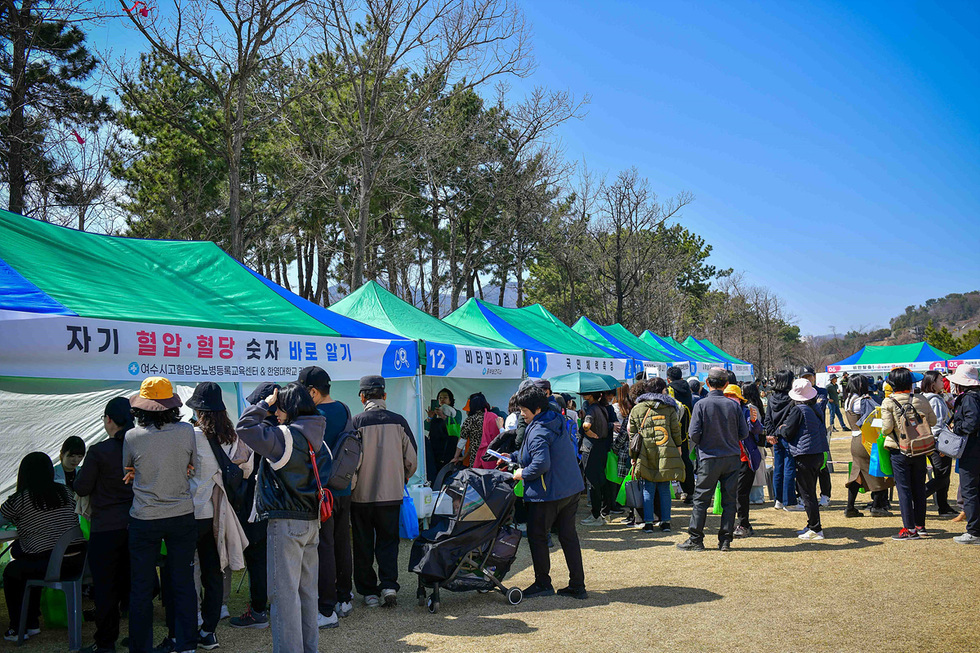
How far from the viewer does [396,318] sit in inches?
379

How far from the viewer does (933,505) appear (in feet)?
29.2

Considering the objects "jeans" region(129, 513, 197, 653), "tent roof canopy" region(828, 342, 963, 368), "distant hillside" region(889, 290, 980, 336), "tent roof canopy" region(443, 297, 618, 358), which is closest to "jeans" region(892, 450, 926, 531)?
"tent roof canopy" region(443, 297, 618, 358)

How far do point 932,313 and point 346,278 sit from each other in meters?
128

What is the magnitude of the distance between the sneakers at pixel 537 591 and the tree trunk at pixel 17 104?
1118 cm

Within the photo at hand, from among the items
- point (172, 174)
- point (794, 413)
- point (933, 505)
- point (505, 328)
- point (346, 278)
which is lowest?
point (933, 505)

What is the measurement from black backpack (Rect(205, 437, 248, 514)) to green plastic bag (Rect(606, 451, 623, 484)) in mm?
4934

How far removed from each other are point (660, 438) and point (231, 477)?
14.8 ft

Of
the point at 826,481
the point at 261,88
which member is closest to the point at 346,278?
the point at 261,88

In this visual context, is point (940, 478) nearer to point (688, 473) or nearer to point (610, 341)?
point (688, 473)

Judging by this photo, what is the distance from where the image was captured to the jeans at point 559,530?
523 centimetres

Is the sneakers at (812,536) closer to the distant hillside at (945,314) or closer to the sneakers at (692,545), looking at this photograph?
the sneakers at (692,545)

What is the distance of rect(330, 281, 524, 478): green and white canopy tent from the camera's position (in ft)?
27.9

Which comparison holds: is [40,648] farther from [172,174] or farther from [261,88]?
[172,174]

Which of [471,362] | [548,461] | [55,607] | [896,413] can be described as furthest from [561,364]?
[55,607]
